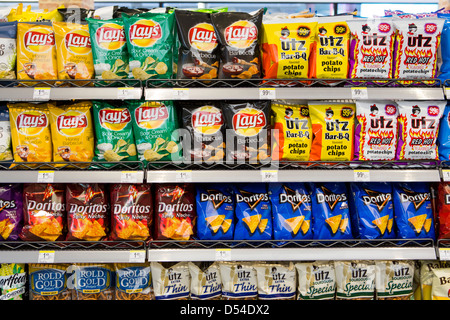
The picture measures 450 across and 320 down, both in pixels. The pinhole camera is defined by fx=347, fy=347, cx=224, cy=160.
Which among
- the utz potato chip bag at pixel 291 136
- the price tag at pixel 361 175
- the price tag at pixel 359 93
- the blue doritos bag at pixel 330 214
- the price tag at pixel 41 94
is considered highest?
the price tag at pixel 41 94

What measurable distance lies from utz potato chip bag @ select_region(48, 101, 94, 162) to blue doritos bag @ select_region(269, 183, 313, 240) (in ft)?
3.47

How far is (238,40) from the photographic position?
176cm

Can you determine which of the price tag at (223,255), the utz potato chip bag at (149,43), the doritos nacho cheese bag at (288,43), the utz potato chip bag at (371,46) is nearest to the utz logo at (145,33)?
the utz potato chip bag at (149,43)

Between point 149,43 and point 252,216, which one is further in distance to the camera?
point 252,216

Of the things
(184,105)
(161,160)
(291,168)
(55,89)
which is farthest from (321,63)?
(55,89)

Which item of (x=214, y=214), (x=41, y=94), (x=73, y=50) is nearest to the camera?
Result: (x=41, y=94)

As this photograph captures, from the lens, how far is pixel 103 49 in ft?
5.84

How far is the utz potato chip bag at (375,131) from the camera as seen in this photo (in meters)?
1.84

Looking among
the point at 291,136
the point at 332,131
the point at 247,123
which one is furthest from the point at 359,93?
the point at 247,123

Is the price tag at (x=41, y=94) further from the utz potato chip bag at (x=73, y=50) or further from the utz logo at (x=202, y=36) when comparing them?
the utz logo at (x=202, y=36)

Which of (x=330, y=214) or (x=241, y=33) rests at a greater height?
(x=241, y=33)

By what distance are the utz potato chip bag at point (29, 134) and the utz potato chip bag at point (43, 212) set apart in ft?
0.53

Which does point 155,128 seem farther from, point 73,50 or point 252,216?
point 252,216

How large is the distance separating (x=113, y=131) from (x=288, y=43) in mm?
1026
